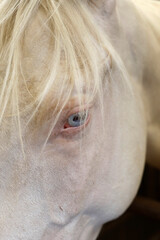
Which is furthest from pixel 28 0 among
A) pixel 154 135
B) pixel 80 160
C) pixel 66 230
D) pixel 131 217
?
pixel 131 217

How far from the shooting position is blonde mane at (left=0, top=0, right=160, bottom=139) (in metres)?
0.59

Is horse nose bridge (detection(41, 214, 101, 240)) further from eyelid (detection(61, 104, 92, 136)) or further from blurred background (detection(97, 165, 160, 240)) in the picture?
blurred background (detection(97, 165, 160, 240))

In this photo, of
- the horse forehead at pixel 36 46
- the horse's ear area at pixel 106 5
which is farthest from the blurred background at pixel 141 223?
the horse forehead at pixel 36 46

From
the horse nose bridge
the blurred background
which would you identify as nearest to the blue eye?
the horse nose bridge

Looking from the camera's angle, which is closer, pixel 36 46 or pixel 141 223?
pixel 36 46

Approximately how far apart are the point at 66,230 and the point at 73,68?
11.7 inches

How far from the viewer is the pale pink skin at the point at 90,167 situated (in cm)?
61

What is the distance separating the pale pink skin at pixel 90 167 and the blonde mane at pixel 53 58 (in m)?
0.03

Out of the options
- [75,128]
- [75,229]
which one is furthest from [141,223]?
[75,128]

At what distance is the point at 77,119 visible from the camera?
0.64 metres

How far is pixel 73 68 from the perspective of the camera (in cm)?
61

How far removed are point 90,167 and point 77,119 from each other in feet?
0.33

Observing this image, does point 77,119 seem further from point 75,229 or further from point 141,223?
point 141,223

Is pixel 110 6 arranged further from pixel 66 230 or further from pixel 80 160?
pixel 66 230
